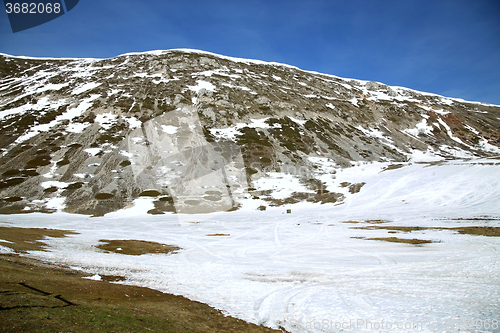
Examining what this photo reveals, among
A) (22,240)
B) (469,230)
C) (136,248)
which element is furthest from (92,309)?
(469,230)

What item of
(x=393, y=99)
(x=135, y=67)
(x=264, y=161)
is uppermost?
(x=135, y=67)

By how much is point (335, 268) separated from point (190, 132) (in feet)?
337

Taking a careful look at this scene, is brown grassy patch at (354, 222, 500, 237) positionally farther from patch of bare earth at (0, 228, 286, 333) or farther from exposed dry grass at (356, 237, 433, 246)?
patch of bare earth at (0, 228, 286, 333)

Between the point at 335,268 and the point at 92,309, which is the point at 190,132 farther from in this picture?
the point at 92,309

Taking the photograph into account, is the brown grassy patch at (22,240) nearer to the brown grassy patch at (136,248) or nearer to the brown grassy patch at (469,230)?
the brown grassy patch at (136,248)

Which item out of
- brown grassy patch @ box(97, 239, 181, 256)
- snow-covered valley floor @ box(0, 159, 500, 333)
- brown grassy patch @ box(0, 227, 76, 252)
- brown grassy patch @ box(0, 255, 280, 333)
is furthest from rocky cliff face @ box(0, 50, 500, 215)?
brown grassy patch @ box(0, 255, 280, 333)

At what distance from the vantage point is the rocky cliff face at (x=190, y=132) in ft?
277

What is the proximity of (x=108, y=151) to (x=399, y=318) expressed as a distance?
343ft

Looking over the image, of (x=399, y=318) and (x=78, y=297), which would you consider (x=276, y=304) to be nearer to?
(x=399, y=318)

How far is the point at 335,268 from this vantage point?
2228 cm

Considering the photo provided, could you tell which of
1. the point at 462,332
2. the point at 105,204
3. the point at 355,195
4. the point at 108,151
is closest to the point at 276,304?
the point at 462,332

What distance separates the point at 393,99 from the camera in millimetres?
188875

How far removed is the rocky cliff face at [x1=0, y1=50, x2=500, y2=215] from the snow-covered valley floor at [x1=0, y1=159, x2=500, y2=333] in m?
30.0

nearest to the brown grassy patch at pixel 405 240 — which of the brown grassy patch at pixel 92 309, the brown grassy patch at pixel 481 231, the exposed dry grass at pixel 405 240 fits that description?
the exposed dry grass at pixel 405 240
